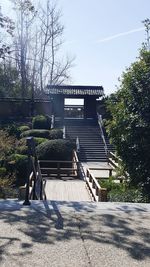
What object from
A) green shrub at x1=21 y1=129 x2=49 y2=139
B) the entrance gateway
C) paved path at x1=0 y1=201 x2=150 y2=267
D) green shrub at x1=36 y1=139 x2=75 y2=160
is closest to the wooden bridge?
→ green shrub at x1=36 y1=139 x2=75 y2=160

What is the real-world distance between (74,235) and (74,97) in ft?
104

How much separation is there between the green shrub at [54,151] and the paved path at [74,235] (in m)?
17.2

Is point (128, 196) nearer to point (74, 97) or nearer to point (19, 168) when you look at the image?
point (19, 168)

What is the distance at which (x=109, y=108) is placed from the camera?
35.4 feet

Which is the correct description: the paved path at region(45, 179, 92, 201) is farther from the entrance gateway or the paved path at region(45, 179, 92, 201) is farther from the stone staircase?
the entrance gateway

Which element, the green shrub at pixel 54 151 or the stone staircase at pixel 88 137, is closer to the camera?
the green shrub at pixel 54 151

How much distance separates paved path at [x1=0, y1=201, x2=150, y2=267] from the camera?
389cm

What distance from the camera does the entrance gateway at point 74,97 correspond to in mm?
35469

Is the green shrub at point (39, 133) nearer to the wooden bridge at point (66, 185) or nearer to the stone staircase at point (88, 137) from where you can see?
the stone staircase at point (88, 137)

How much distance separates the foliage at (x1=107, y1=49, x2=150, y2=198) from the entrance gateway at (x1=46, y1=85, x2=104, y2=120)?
2497cm

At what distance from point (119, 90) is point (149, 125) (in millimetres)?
1884

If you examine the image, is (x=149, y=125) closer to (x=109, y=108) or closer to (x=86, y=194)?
(x=109, y=108)

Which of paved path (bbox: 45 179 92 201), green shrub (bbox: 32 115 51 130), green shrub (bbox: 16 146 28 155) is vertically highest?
green shrub (bbox: 32 115 51 130)

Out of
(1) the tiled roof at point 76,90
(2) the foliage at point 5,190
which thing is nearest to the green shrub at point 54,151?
(2) the foliage at point 5,190
